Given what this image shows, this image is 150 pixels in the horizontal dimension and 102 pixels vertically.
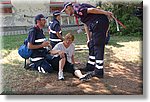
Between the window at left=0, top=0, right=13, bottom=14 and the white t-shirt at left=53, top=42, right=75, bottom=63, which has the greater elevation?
the window at left=0, top=0, right=13, bottom=14

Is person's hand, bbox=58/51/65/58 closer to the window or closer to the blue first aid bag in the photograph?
the blue first aid bag

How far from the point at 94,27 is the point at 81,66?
32cm

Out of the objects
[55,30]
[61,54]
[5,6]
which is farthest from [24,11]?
[61,54]

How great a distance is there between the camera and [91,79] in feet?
8.48

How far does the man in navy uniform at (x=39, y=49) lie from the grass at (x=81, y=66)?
2.2 inches

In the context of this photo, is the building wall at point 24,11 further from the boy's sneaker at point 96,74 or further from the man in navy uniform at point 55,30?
the boy's sneaker at point 96,74

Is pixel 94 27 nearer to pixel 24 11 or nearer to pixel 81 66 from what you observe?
pixel 81 66

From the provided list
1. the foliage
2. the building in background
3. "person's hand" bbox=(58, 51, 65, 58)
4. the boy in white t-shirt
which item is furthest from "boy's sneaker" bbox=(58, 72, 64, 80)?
the foliage

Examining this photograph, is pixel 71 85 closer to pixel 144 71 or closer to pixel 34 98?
pixel 34 98

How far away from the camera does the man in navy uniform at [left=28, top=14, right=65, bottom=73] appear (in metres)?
2.61

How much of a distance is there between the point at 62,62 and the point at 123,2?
65cm

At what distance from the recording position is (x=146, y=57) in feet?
8.26

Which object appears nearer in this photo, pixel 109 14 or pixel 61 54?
pixel 109 14

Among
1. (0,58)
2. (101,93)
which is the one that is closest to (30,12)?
(0,58)
